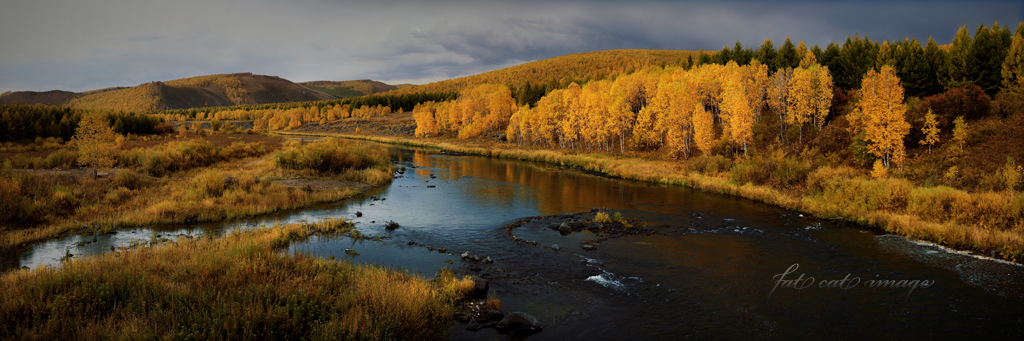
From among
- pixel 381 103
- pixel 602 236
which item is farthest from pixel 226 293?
pixel 381 103

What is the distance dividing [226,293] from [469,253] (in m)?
8.23

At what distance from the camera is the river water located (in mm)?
9828

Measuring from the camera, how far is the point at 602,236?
17.7 metres

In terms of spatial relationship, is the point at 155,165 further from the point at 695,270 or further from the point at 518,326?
the point at 695,270

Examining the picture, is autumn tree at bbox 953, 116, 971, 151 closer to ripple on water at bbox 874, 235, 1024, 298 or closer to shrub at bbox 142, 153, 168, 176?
ripple on water at bbox 874, 235, 1024, 298

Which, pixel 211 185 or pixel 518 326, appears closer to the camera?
pixel 518 326

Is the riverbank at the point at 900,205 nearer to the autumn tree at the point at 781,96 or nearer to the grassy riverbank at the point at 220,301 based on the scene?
the autumn tree at the point at 781,96

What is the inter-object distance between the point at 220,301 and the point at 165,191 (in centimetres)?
1960

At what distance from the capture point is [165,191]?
72.2 ft

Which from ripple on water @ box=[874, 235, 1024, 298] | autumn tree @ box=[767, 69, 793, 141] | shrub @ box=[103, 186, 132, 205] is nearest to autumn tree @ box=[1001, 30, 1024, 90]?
autumn tree @ box=[767, 69, 793, 141]

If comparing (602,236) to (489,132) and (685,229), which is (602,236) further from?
(489,132)

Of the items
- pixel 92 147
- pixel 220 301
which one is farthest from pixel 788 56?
pixel 92 147

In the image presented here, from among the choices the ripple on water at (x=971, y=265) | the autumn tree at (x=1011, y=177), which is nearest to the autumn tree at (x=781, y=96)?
the autumn tree at (x=1011, y=177)

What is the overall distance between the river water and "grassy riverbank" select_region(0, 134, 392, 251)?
1451 millimetres
